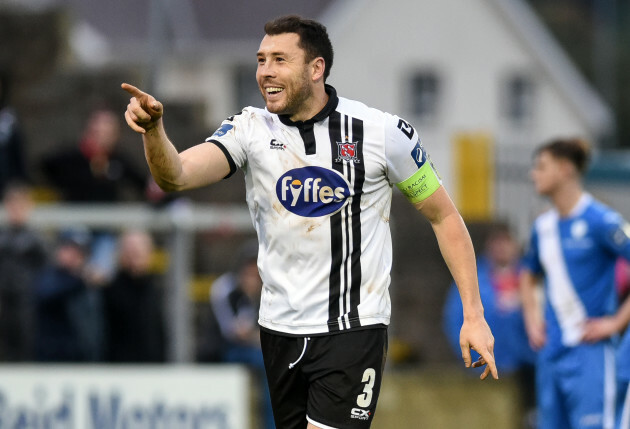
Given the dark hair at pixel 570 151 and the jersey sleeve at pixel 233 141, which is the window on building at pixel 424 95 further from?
the jersey sleeve at pixel 233 141

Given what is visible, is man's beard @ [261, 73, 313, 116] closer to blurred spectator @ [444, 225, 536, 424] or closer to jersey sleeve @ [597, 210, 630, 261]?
jersey sleeve @ [597, 210, 630, 261]

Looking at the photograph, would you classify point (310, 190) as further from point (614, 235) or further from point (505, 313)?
point (505, 313)

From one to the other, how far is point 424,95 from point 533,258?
3422cm

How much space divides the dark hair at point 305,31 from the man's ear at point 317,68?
19 millimetres

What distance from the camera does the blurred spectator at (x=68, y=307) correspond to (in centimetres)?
990

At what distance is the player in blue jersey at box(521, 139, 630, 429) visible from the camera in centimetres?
820

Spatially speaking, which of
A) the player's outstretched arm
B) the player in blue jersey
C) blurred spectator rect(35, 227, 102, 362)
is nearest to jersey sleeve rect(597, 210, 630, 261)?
the player in blue jersey

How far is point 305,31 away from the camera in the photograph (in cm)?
514

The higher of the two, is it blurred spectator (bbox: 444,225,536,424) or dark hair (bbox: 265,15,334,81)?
dark hair (bbox: 265,15,334,81)

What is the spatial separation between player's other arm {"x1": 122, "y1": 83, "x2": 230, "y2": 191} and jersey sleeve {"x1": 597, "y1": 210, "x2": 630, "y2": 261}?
153 inches

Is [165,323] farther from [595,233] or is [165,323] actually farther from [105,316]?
[595,233]

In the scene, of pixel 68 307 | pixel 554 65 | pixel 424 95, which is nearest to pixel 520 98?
pixel 554 65

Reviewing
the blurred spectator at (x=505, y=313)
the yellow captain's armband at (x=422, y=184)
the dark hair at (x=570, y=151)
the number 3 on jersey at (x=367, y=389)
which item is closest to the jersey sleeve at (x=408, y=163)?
the yellow captain's armband at (x=422, y=184)

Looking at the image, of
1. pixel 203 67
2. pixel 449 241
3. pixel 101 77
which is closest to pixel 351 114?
pixel 449 241
